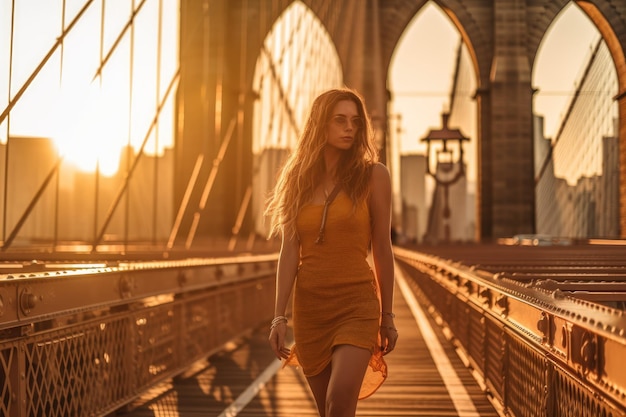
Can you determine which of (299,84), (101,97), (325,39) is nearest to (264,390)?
(101,97)

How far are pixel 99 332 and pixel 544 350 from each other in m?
2.21

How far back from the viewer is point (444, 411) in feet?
18.3

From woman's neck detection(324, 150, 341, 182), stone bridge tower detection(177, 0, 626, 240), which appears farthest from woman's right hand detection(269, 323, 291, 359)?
stone bridge tower detection(177, 0, 626, 240)

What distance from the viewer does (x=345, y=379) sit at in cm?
305

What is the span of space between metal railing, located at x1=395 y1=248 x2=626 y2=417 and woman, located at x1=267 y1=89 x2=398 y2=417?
54 cm

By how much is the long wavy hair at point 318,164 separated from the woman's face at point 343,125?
1 centimetres

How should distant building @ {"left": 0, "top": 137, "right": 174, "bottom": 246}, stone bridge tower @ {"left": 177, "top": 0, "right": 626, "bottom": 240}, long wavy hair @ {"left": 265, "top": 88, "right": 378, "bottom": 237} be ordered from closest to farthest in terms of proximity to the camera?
long wavy hair @ {"left": 265, "top": 88, "right": 378, "bottom": 237}
distant building @ {"left": 0, "top": 137, "right": 174, "bottom": 246}
stone bridge tower @ {"left": 177, "top": 0, "right": 626, "bottom": 240}

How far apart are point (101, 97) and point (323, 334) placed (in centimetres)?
491

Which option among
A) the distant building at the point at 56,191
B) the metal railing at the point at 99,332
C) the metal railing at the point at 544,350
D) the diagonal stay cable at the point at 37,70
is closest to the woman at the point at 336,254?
the metal railing at the point at 544,350

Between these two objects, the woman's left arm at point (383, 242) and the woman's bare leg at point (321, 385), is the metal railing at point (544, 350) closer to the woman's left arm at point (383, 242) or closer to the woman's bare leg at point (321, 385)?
the woman's left arm at point (383, 242)

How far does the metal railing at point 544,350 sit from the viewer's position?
2594mm

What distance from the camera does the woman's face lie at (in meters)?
3.31

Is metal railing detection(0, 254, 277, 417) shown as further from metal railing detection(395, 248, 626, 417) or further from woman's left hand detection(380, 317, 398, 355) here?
metal railing detection(395, 248, 626, 417)

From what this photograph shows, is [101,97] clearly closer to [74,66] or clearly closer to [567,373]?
[74,66]
